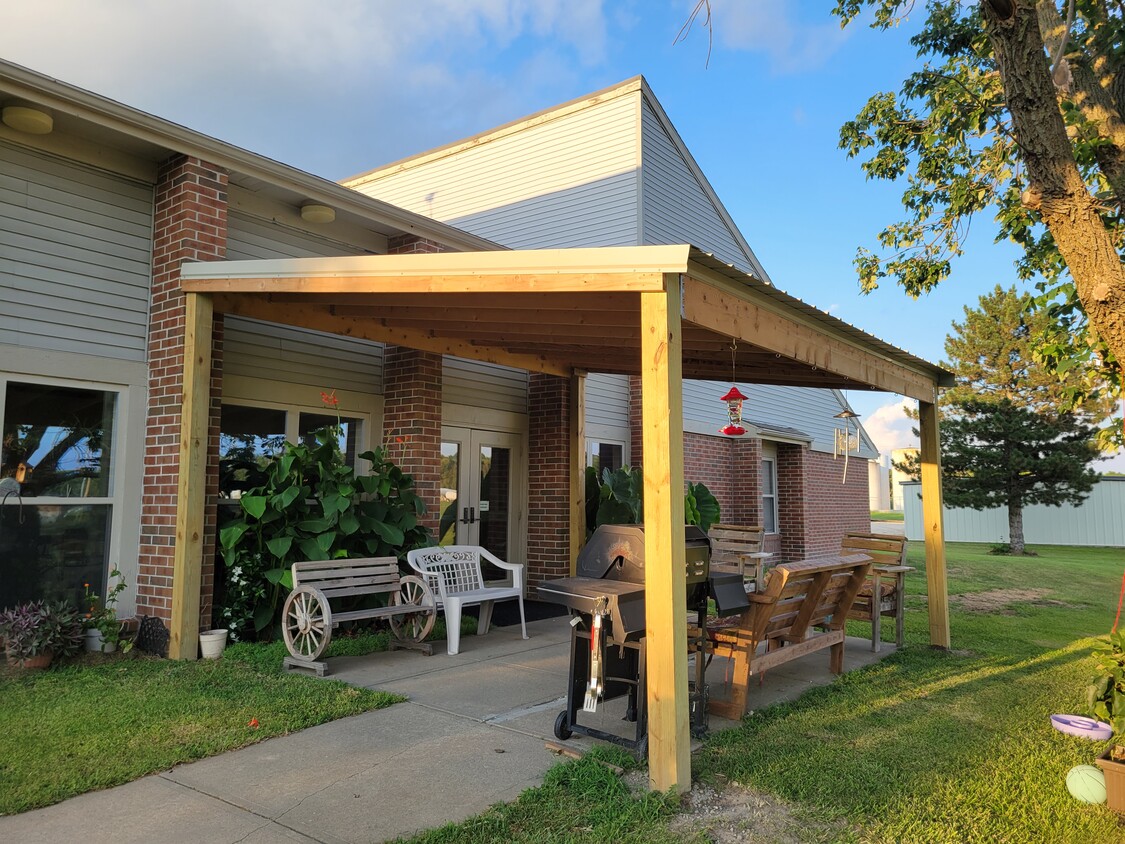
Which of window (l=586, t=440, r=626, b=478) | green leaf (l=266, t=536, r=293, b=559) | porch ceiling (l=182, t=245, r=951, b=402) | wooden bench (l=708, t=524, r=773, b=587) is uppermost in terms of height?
porch ceiling (l=182, t=245, r=951, b=402)

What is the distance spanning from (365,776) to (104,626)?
133 inches

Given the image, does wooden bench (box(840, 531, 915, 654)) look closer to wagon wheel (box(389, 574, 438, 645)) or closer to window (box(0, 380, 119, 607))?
wagon wheel (box(389, 574, 438, 645))

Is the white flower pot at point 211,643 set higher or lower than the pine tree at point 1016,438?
Answer: lower

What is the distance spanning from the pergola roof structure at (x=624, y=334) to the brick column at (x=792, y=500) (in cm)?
805

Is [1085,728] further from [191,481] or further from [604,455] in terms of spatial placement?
[604,455]

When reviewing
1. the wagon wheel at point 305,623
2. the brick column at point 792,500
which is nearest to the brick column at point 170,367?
the wagon wheel at point 305,623

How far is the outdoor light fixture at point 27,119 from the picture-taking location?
18.0ft

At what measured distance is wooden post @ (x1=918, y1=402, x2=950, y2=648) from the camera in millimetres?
7195

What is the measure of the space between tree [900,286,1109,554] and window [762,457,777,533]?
33.7 feet

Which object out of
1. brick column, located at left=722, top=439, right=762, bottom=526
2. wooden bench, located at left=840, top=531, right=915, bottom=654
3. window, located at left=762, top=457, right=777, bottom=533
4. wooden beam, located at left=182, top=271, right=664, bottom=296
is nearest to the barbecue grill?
wooden beam, located at left=182, top=271, right=664, bottom=296

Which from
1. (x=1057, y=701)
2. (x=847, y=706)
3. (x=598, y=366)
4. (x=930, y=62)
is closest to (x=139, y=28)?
(x=598, y=366)

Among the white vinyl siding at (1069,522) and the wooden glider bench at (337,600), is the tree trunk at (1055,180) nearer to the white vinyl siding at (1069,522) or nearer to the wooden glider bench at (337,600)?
the wooden glider bench at (337,600)

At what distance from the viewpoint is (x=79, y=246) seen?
239 inches

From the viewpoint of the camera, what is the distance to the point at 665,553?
12.1 feet
